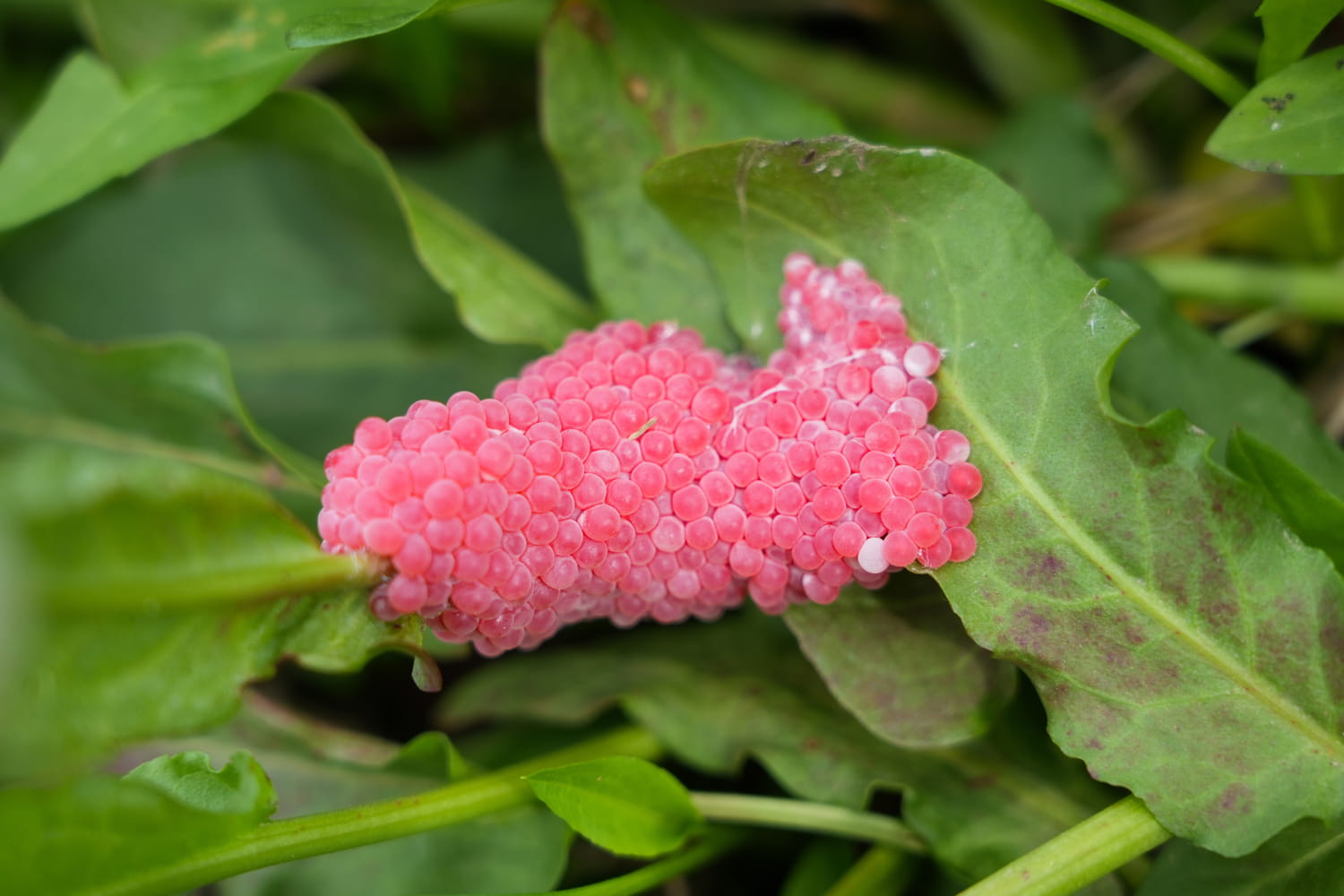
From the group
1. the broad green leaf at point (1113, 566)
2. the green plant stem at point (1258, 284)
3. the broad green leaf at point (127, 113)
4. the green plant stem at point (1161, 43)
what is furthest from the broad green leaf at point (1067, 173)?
the broad green leaf at point (127, 113)

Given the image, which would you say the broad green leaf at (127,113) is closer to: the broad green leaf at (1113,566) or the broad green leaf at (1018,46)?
the broad green leaf at (1113,566)

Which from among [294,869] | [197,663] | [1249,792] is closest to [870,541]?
[1249,792]

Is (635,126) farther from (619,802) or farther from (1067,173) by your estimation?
(619,802)

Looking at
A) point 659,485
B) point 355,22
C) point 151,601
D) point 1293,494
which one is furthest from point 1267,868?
point 355,22

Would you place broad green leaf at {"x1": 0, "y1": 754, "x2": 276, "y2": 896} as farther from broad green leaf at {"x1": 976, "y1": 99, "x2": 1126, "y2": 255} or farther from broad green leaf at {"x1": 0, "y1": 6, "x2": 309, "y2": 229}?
broad green leaf at {"x1": 976, "y1": 99, "x2": 1126, "y2": 255}

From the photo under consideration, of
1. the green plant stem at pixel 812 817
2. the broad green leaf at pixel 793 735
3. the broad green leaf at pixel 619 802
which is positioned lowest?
the green plant stem at pixel 812 817
